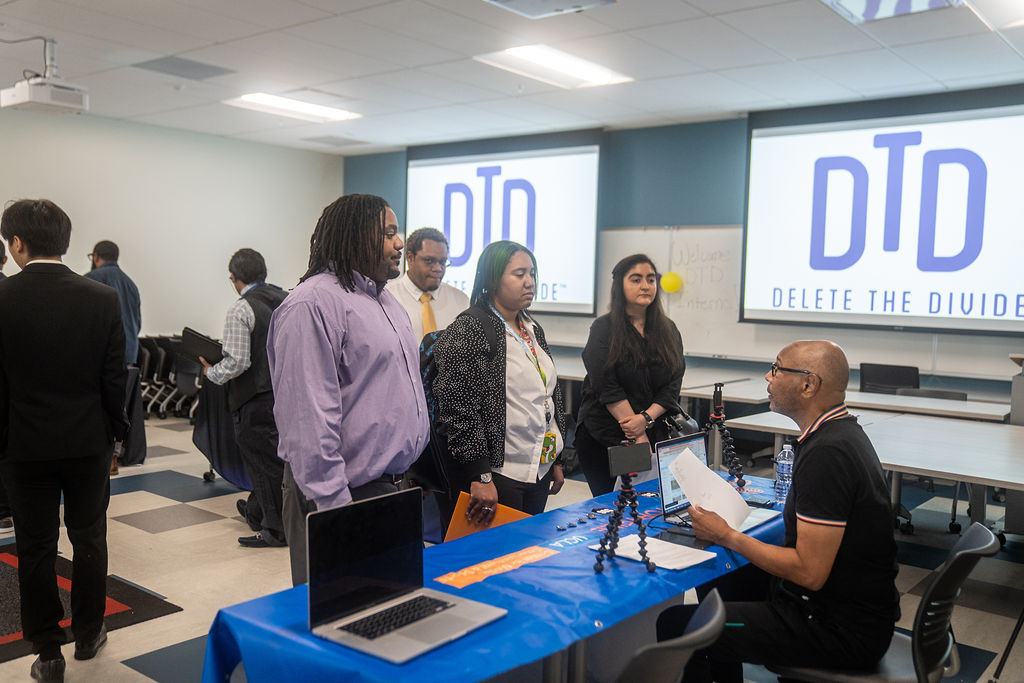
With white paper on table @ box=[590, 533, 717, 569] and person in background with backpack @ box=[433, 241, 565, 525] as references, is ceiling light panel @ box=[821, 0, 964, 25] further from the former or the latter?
white paper on table @ box=[590, 533, 717, 569]

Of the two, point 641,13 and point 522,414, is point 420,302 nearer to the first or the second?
point 522,414

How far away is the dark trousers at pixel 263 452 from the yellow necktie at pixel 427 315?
1.01 m

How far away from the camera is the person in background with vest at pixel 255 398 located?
4.27 m

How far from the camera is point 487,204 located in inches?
344

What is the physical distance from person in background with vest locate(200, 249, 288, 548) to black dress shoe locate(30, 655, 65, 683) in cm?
152

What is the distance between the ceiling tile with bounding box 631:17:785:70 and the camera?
4863mm

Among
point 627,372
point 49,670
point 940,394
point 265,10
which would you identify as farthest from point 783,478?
point 265,10

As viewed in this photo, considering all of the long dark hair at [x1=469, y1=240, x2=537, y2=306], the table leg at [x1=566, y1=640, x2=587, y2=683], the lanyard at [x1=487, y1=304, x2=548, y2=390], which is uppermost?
the long dark hair at [x1=469, y1=240, x2=537, y2=306]

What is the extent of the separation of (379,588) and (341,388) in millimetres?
570

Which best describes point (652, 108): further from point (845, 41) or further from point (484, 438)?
point (484, 438)

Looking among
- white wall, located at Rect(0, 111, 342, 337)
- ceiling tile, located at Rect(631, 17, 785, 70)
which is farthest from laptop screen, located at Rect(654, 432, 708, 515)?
white wall, located at Rect(0, 111, 342, 337)

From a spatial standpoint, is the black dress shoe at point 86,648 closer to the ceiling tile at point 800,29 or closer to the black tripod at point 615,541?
the black tripod at point 615,541

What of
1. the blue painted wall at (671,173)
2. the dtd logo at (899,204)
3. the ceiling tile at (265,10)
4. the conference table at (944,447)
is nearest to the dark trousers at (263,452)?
the ceiling tile at (265,10)

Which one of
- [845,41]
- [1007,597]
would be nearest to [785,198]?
[845,41]
